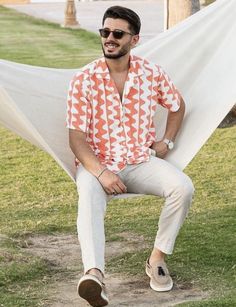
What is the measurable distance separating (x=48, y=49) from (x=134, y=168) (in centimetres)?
1303

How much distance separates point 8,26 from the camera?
2312 cm

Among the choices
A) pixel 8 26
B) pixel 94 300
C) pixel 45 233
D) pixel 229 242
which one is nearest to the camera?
pixel 94 300

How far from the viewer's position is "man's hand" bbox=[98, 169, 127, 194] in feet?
16.8

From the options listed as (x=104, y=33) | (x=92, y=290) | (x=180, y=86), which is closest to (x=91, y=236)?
(x=92, y=290)

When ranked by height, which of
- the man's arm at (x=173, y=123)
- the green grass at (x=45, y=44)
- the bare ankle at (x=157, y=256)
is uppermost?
the man's arm at (x=173, y=123)

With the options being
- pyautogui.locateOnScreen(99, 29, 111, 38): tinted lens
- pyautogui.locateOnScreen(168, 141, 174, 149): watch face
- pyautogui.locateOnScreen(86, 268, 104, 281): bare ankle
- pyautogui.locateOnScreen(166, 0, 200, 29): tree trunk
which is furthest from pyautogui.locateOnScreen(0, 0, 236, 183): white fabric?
pyautogui.locateOnScreen(166, 0, 200, 29): tree trunk

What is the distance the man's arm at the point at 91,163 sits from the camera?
5117mm

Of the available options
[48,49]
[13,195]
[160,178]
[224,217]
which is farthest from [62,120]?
[48,49]

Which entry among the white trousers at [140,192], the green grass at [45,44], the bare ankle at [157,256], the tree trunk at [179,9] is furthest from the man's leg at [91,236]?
the green grass at [45,44]

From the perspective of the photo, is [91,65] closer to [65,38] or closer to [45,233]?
[45,233]

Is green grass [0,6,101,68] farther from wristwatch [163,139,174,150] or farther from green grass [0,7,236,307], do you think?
wristwatch [163,139,174,150]

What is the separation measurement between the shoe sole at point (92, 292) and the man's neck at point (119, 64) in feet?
3.84

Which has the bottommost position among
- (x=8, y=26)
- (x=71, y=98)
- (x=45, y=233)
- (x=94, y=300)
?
(x=8, y=26)

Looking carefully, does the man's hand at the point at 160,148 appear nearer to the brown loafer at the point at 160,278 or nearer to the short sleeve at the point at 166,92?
the short sleeve at the point at 166,92
